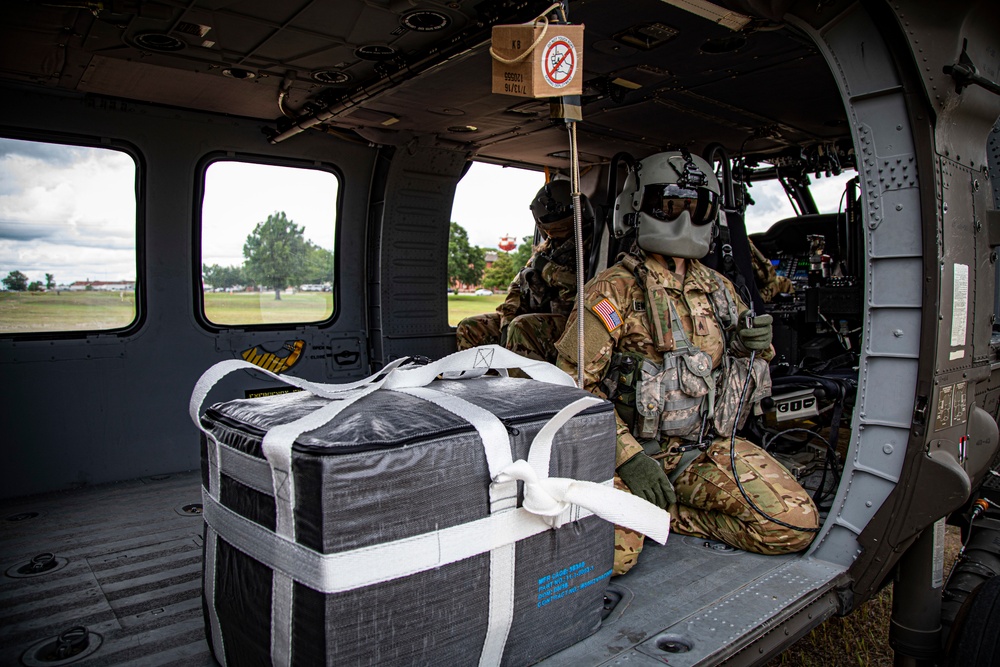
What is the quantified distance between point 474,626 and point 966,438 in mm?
2338

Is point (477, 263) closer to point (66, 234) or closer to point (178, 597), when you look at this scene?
A: point (66, 234)

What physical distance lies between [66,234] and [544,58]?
3.07 metres

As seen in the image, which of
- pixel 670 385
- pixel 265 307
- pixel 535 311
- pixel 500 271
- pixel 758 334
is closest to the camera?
pixel 670 385

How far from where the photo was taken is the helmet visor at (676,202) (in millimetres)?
3184

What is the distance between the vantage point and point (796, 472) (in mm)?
3699

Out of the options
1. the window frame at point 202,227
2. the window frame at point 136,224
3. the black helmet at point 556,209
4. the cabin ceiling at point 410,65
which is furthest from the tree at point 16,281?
the black helmet at point 556,209

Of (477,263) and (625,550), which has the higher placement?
(477,263)

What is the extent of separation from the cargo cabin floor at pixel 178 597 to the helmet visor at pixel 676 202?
151 centimetres

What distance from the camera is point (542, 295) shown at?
5.43 meters

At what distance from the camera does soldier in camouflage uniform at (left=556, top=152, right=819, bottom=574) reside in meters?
2.87

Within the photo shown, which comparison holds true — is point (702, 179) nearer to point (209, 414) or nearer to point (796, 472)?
point (796, 472)

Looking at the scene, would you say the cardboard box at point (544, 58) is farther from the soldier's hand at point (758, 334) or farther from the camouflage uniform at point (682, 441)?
the soldier's hand at point (758, 334)

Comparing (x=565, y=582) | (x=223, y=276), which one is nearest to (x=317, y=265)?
(x=223, y=276)

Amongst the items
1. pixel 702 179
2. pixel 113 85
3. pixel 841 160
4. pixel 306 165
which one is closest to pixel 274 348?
pixel 306 165
